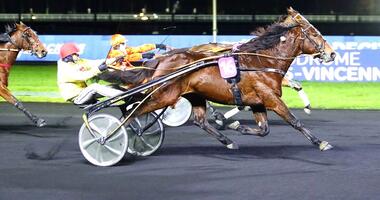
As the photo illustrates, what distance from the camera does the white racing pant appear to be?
855cm

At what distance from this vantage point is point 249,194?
20.9ft

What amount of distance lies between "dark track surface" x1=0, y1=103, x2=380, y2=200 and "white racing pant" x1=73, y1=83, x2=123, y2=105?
0.75 m

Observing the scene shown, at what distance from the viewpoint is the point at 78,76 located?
9109 mm

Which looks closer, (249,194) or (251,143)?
(249,194)

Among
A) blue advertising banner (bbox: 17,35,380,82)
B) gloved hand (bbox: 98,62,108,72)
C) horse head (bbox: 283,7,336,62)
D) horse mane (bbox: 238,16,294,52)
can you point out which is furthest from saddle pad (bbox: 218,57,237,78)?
blue advertising banner (bbox: 17,35,380,82)

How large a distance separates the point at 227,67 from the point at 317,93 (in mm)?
10396

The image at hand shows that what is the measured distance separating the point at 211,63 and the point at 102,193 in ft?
8.49

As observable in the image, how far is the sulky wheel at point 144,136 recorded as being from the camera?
870 centimetres

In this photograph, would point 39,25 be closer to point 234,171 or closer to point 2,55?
point 2,55

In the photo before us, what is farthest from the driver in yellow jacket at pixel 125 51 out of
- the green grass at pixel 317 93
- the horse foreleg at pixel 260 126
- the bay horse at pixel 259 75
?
the green grass at pixel 317 93

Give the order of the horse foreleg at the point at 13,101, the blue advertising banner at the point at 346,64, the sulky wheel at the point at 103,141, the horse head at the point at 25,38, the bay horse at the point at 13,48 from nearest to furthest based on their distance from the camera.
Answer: the sulky wheel at the point at 103,141 → the horse foreleg at the point at 13,101 → the bay horse at the point at 13,48 → the horse head at the point at 25,38 → the blue advertising banner at the point at 346,64

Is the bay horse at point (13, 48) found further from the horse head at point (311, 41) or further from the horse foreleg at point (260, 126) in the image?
the horse head at point (311, 41)

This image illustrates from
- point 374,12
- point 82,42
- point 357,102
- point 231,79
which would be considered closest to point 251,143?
point 231,79

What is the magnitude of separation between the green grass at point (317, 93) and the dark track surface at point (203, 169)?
4699 millimetres
